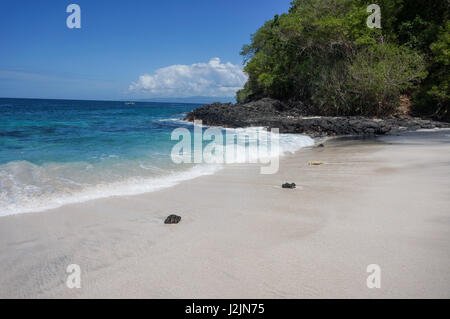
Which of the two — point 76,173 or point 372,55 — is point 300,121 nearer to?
point 372,55

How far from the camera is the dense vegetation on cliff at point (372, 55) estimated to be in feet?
58.1

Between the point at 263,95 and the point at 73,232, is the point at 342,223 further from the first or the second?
the point at 263,95

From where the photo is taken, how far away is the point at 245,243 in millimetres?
2844

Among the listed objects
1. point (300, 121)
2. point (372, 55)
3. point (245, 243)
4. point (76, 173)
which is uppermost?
point (372, 55)

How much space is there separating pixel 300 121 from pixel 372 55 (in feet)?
25.5

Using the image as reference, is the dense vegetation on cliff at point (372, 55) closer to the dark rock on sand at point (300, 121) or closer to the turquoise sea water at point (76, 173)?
the dark rock on sand at point (300, 121)

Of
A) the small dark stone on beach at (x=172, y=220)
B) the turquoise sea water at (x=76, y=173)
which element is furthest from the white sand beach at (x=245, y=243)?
the turquoise sea water at (x=76, y=173)

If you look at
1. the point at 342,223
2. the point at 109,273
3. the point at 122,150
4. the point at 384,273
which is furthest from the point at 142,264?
the point at 122,150

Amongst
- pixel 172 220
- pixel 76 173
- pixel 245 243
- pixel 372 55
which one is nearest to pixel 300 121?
pixel 372 55

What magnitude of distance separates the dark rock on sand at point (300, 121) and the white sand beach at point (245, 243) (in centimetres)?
1009

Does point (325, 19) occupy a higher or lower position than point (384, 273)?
higher

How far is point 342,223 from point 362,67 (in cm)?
1852
